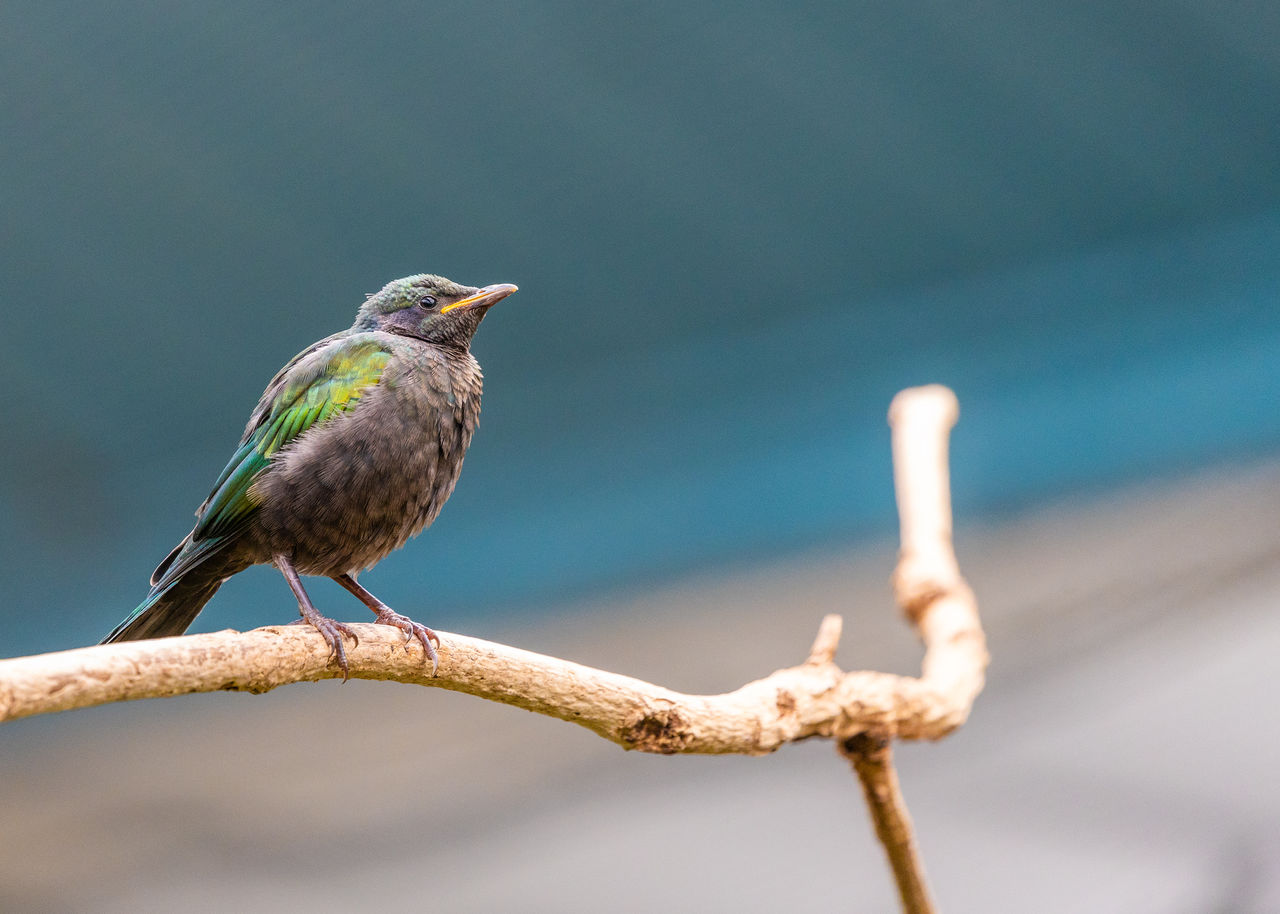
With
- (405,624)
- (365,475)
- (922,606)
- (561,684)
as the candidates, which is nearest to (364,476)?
(365,475)

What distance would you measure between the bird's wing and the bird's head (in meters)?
0.22

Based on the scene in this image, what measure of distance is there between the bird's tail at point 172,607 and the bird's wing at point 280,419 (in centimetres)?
5

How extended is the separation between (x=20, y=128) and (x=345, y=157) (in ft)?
4.46

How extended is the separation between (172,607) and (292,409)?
0.61 m

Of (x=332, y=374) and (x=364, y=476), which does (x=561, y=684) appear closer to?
(x=364, y=476)

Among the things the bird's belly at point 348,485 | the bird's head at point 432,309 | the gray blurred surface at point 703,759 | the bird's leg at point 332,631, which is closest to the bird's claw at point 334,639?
the bird's leg at point 332,631

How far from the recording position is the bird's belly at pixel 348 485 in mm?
3016

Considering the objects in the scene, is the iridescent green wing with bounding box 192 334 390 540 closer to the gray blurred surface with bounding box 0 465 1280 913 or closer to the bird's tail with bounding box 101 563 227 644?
the bird's tail with bounding box 101 563 227 644

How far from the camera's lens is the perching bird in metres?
3.02

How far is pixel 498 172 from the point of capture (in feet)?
19.0

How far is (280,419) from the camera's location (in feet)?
10.4

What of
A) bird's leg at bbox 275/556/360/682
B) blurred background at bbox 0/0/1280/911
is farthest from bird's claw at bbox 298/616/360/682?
blurred background at bbox 0/0/1280/911

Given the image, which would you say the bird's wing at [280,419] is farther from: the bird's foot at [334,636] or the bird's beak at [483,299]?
the bird's foot at [334,636]

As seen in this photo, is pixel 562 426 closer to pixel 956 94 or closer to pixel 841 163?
pixel 841 163
